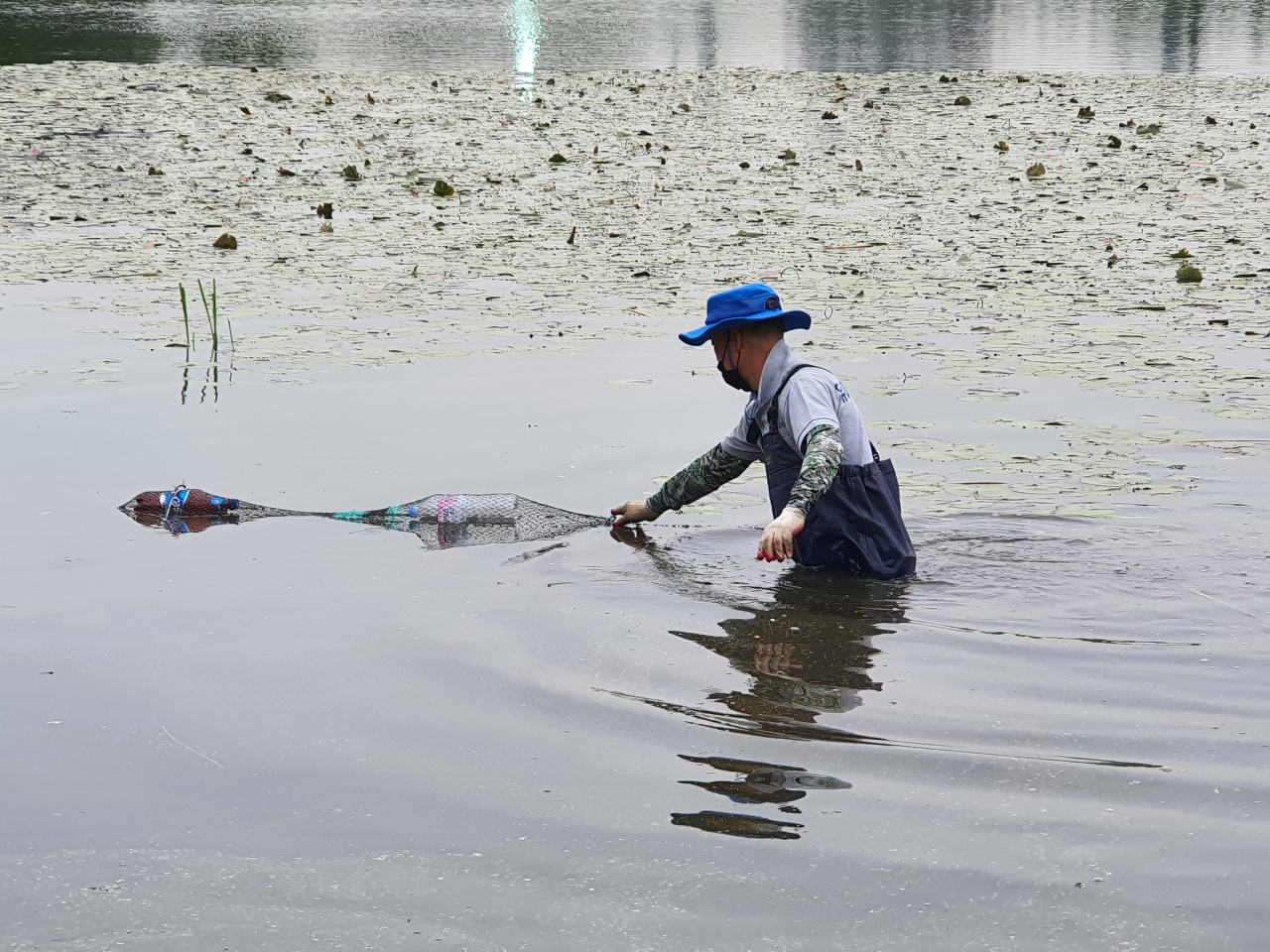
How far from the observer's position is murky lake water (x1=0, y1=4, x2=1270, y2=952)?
296 cm

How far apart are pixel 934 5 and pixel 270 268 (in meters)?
26.9

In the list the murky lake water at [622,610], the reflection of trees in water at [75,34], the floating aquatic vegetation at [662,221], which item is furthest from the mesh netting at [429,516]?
the reflection of trees in water at [75,34]

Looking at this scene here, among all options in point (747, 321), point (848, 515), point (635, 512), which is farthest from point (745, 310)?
point (635, 512)

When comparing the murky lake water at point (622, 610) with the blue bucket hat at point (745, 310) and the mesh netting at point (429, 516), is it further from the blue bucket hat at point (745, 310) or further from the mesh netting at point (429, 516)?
the blue bucket hat at point (745, 310)

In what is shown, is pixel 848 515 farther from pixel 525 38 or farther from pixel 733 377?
pixel 525 38

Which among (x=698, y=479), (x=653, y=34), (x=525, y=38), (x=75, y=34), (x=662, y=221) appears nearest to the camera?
(x=698, y=479)

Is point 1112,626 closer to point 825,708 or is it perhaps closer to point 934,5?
point 825,708

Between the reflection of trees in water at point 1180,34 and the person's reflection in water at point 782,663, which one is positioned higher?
the reflection of trees in water at point 1180,34

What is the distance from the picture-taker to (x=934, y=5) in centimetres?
3322

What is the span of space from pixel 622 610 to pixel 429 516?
1047 millimetres

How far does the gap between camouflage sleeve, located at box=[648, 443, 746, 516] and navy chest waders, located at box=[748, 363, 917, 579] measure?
0.18m

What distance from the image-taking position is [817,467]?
4.38 metres

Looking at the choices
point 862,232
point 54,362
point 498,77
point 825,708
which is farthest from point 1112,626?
point 498,77

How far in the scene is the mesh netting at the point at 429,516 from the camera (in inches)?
210
